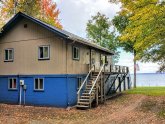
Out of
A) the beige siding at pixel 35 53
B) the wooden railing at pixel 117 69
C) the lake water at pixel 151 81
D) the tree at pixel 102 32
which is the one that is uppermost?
the tree at pixel 102 32

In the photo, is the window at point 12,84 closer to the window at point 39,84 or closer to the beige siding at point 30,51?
the beige siding at point 30,51

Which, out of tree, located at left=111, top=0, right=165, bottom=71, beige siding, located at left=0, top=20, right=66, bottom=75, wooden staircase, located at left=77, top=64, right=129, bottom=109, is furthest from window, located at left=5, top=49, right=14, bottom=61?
tree, located at left=111, top=0, right=165, bottom=71

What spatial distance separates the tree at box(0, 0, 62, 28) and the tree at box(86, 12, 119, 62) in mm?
7327

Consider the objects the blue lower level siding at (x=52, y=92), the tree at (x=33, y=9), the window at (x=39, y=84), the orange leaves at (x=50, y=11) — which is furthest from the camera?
the orange leaves at (x=50, y=11)

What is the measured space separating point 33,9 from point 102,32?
15.7m

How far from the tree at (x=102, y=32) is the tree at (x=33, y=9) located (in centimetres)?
733

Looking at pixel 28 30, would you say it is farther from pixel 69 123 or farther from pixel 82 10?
pixel 82 10

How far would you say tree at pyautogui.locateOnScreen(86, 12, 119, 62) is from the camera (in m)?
52.2

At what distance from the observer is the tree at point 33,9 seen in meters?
40.9

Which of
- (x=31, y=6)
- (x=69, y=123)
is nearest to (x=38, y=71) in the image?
(x=69, y=123)

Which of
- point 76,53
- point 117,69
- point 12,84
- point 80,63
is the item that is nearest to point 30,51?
point 12,84

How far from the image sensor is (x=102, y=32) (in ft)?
174

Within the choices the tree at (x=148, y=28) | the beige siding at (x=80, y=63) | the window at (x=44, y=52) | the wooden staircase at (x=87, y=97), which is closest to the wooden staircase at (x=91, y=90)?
the wooden staircase at (x=87, y=97)

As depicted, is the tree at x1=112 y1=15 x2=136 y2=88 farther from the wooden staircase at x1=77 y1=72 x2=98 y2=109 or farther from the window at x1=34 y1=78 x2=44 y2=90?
the window at x1=34 y1=78 x2=44 y2=90
